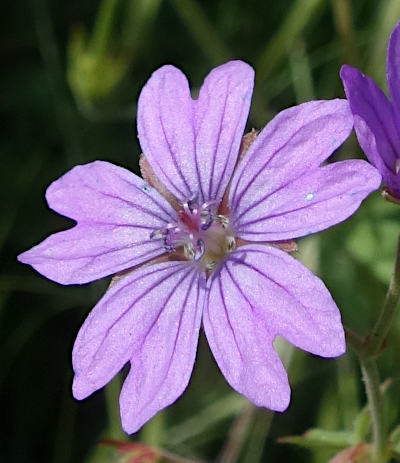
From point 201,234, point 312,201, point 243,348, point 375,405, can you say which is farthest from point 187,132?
point 375,405

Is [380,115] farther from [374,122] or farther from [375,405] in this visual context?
[375,405]

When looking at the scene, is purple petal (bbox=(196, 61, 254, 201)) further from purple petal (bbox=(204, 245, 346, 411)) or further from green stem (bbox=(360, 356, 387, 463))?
green stem (bbox=(360, 356, 387, 463))

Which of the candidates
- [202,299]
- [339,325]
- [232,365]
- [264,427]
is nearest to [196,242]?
[202,299]

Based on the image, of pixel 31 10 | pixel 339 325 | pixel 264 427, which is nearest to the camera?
pixel 339 325

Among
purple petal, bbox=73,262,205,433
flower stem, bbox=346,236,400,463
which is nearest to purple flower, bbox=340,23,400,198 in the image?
flower stem, bbox=346,236,400,463

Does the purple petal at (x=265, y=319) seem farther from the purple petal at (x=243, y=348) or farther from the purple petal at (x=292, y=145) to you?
the purple petal at (x=292, y=145)

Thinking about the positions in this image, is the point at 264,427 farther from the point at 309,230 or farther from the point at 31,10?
the point at 31,10

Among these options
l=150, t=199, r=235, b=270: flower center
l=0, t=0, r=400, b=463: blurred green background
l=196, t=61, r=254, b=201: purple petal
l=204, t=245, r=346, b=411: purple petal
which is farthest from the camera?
l=0, t=0, r=400, b=463: blurred green background
